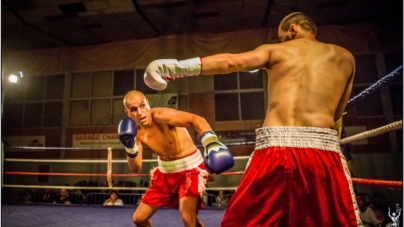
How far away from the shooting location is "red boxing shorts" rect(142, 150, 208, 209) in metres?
1.79

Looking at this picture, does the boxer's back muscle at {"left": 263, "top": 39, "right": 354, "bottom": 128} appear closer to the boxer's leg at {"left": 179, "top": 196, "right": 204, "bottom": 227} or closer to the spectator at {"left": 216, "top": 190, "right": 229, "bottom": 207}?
the boxer's leg at {"left": 179, "top": 196, "right": 204, "bottom": 227}

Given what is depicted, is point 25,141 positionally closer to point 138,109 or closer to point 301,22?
point 138,109

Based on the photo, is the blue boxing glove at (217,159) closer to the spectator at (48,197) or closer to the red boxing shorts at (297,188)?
the red boxing shorts at (297,188)

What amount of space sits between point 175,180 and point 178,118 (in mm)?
370

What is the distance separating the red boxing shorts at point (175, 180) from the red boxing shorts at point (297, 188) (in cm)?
76

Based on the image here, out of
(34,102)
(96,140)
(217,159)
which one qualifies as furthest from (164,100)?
(217,159)

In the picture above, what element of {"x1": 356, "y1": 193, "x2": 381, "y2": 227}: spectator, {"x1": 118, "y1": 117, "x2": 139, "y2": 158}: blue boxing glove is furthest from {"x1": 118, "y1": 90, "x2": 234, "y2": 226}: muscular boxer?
{"x1": 356, "y1": 193, "x2": 381, "y2": 227}: spectator

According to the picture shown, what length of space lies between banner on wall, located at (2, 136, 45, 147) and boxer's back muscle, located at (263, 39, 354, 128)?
298 inches

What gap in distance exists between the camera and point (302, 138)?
1050 millimetres

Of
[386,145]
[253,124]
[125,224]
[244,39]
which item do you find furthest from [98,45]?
[386,145]

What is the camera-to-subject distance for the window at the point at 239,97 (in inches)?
273

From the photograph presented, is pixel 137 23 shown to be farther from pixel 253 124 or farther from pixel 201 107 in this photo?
pixel 253 124

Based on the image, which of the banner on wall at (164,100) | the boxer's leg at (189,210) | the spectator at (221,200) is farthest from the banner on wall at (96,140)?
the boxer's leg at (189,210)

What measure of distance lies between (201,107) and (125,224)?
4.68 metres
